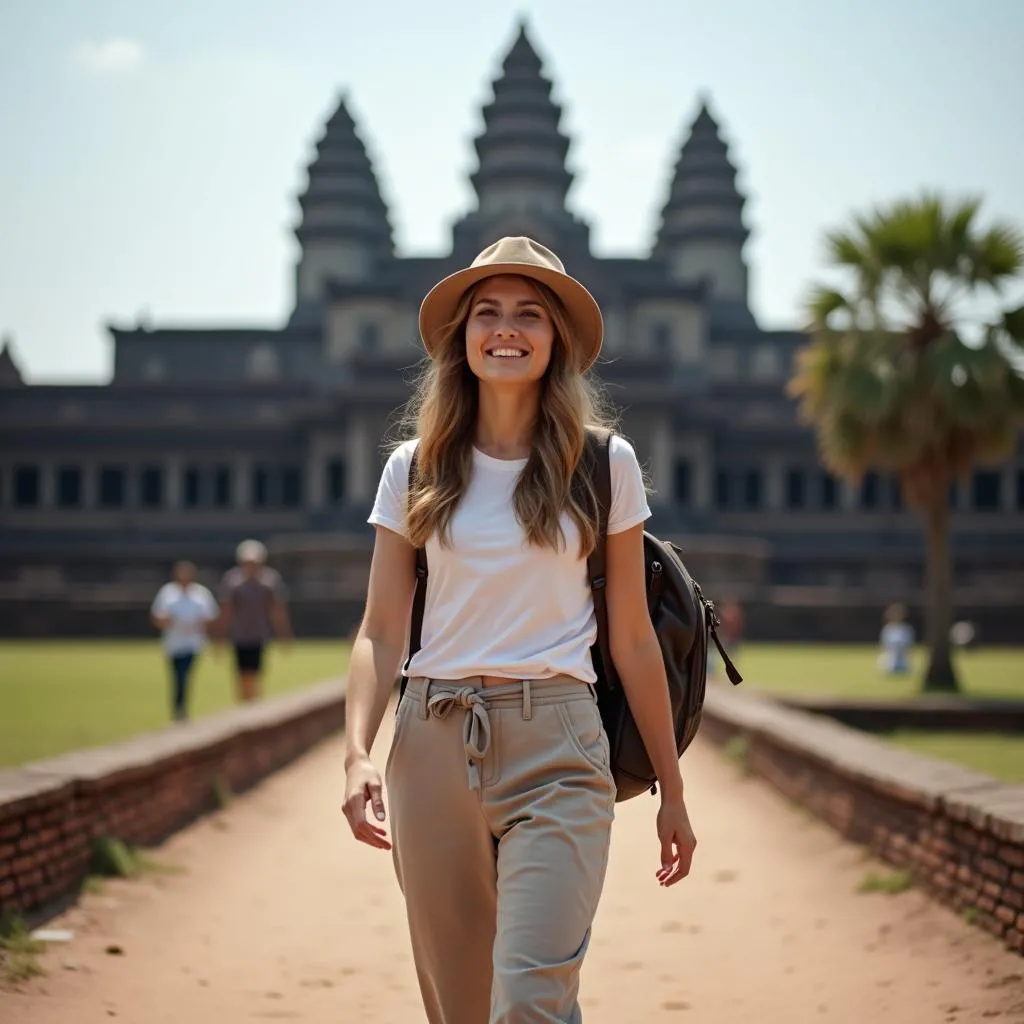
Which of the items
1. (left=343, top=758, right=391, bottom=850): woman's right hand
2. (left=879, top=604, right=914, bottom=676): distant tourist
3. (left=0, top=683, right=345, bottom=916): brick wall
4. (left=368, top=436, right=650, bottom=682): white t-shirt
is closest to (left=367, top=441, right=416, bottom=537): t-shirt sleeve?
(left=368, top=436, right=650, bottom=682): white t-shirt

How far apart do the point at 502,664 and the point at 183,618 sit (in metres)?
11.1

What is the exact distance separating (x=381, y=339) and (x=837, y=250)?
38488mm

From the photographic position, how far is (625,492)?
3609 millimetres

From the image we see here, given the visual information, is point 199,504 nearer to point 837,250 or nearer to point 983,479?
point 983,479

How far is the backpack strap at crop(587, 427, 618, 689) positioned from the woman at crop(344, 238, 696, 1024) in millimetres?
22

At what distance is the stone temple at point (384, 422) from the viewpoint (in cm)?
4759

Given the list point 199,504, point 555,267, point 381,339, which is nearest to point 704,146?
point 381,339

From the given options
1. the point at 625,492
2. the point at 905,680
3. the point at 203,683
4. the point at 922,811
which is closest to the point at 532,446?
the point at 625,492

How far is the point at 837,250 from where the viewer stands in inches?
842

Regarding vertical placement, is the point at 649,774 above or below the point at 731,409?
below

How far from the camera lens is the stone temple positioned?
156 feet

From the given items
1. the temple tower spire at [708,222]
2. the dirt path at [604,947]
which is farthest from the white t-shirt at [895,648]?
the temple tower spire at [708,222]

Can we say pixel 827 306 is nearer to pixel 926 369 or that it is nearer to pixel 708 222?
pixel 926 369

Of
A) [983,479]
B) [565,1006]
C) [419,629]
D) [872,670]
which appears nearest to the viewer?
Result: [565,1006]
